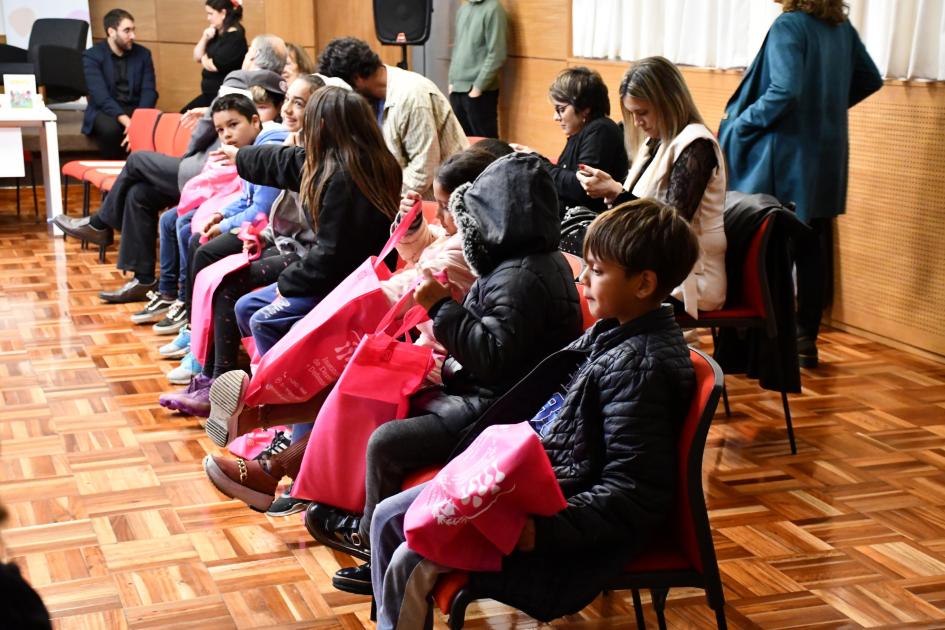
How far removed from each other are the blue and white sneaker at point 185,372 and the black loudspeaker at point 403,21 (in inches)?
198

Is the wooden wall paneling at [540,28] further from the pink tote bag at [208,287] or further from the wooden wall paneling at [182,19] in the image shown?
the pink tote bag at [208,287]

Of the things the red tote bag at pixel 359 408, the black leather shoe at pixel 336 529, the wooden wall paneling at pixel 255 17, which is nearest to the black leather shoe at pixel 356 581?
the black leather shoe at pixel 336 529

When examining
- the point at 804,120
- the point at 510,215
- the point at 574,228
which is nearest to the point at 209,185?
the point at 574,228

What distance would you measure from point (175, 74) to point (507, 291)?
9.19m

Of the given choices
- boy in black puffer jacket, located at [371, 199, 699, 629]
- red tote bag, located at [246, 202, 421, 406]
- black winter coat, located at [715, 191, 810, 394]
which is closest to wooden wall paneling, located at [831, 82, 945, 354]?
black winter coat, located at [715, 191, 810, 394]

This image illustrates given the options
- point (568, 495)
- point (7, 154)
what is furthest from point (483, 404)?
point (7, 154)

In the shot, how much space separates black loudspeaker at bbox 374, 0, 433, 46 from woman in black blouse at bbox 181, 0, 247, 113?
1230mm

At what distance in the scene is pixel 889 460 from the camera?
11.5 feet

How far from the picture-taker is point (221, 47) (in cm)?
788

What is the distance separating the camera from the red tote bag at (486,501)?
1.68m

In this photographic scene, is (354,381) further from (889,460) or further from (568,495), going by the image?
(889,460)

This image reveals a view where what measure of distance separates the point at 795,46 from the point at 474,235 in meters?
2.38

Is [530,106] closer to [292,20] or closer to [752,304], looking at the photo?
[292,20]

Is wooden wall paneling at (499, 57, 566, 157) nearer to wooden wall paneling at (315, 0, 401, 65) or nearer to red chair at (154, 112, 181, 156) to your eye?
wooden wall paneling at (315, 0, 401, 65)
